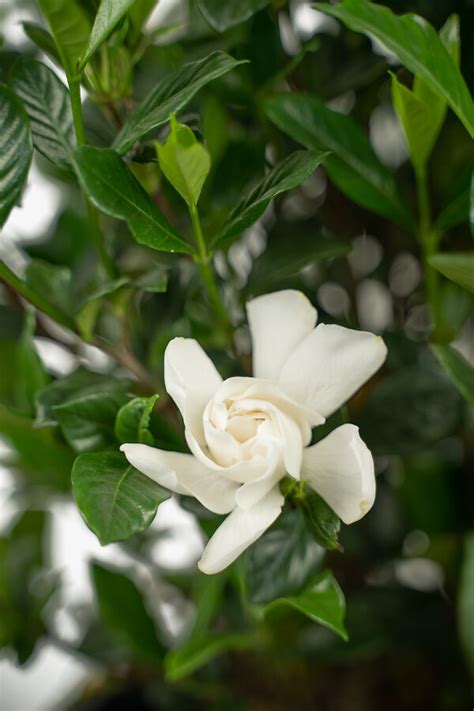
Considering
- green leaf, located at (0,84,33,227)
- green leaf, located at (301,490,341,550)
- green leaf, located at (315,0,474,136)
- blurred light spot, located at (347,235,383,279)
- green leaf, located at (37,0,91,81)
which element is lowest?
blurred light spot, located at (347,235,383,279)

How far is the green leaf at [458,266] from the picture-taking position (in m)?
0.43

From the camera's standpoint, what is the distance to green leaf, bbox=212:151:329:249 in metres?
0.42

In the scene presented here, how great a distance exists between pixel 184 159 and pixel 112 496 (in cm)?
17

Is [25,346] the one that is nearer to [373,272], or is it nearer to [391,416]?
[391,416]

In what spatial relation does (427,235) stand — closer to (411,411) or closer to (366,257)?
(411,411)

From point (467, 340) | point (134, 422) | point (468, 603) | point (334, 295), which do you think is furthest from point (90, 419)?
point (467, 340)

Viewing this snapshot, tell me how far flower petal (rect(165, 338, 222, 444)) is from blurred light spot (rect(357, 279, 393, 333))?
47 centimetres

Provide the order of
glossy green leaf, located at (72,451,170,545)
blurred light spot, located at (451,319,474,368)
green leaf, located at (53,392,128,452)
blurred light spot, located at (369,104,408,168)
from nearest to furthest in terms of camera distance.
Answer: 1. glossy green leaf, located at (72,451,170,545)
2. green leaf, located at (53,392,128,452)
3. blurred light spot, located at (369,104,408,168)
4. blurred light spot, located at (451,319,474,368)

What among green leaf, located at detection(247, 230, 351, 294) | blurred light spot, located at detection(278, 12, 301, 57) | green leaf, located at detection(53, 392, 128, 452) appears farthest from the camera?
blurred light spot, located at detection(278, 12, 301, 57)

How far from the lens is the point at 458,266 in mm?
436

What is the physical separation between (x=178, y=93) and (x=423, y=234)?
22 centimetres

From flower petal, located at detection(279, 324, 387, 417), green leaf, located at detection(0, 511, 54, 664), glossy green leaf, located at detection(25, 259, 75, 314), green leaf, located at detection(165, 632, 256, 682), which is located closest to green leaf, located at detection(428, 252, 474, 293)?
flower petal, located at detection(279, 324, 387, 417)

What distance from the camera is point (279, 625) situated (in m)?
0.90

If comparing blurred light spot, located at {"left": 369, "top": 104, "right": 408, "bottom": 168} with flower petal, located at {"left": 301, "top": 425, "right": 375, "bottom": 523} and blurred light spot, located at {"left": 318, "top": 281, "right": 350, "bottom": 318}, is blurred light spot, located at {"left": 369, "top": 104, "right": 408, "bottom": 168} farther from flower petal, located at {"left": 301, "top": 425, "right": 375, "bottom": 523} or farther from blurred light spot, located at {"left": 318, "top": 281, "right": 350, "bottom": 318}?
flower petal, located at {"left": 301, "top": 425, "right": 375, "bottom": 523}
